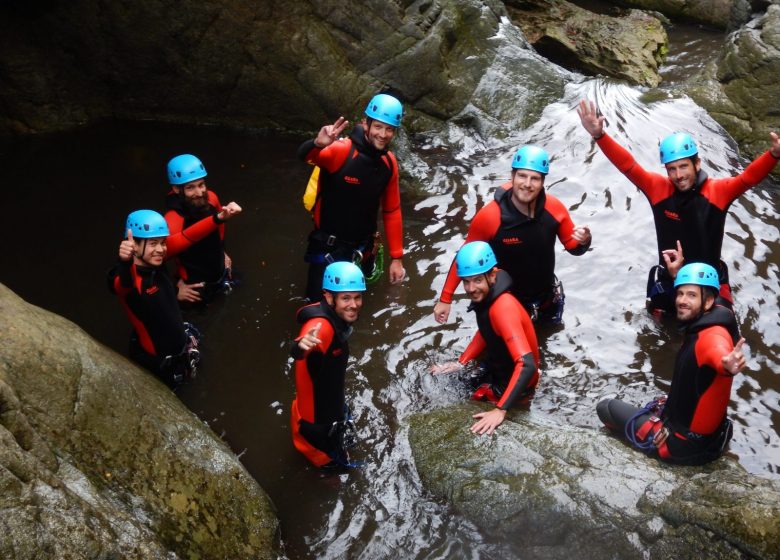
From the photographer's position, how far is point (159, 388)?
18.5 ft

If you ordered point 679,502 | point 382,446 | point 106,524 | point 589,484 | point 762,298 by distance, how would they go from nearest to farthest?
point 106,524 → point 679,502 → point 589,484 → point 382,446 → point 762,298

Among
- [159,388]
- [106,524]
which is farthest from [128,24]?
[106,524]

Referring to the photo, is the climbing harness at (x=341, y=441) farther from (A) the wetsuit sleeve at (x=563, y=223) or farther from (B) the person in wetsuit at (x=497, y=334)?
(A) the wetsuit sleeve at (x=563, y=223)

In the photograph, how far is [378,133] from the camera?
6809mm

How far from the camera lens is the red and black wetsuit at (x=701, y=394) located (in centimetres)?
507

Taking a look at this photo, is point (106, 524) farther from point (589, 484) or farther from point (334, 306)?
point (589, 484)

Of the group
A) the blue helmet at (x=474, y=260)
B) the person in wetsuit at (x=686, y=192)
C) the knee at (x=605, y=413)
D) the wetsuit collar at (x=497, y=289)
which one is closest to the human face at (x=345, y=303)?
the blue helmet at (x=474, y=260)

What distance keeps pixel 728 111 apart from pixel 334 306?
7.80 meters

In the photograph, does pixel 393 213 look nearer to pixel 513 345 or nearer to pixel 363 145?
pixel 363 145

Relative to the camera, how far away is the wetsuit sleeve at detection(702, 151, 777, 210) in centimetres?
653

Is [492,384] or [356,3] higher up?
[356,3]

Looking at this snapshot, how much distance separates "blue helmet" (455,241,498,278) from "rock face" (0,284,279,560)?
7.52ft

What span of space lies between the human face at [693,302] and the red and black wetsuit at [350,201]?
9.81 feet

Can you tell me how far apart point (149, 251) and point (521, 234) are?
3.26 m
